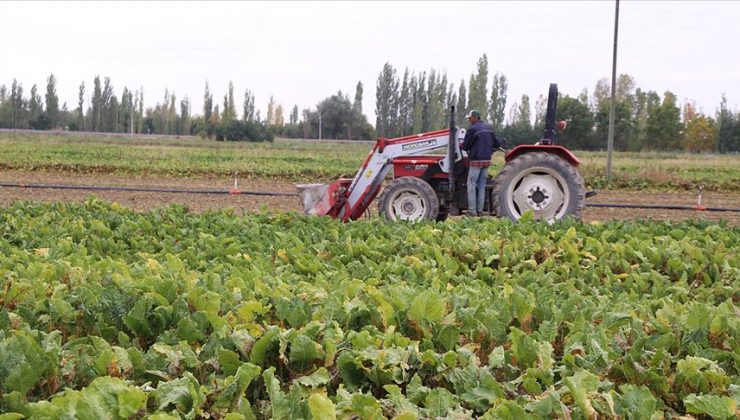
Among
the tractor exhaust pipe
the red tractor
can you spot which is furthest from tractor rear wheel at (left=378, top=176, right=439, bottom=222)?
the tractor exhaust pipe

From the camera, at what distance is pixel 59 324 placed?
12.6 feet

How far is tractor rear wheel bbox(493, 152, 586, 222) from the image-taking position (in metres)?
10.3

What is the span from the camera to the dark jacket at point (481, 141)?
10117 mm

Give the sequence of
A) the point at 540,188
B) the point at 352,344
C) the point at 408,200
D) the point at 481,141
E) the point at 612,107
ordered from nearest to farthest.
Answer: the point at 352,344 → the point at 481,141 → the point at 540,188 → the point at 408,200 → the point at 612,107

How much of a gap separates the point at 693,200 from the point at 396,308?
18019 mm

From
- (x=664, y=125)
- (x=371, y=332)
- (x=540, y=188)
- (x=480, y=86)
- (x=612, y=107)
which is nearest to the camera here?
(x=371, y=332)

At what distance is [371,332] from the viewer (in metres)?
3.55

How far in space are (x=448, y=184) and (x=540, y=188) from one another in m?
1.31

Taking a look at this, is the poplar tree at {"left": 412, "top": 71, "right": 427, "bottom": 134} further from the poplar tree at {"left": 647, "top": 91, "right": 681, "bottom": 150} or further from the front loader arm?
the front loader arm

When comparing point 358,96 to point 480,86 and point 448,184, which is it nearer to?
point 480,86

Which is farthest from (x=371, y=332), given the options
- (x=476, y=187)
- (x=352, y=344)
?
(x=476, y=187)

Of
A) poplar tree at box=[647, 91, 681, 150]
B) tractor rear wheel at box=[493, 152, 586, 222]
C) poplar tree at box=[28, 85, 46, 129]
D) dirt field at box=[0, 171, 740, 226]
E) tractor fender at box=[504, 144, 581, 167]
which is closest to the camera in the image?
tractor rear wheel at box=[493, 152, 586, 222]

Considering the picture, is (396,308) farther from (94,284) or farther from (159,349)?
(94,284)

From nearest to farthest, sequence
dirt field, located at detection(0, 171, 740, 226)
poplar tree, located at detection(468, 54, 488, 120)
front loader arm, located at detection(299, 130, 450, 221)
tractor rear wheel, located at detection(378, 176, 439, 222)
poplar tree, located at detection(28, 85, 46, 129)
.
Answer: tractor rear wheel, located at detection(378, 176, 439, 222) → front loader arm, located at detection(299, 130, 450, 221) → dirt field, located at detection(0, 171, 740, 226) → poplar tree, located at detection(468, 54, 488, 120) → poplar tree, located at detection(28, 85, 46, 129)
